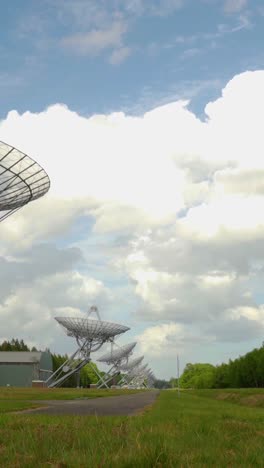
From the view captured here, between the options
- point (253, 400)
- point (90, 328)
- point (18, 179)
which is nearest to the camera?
point (18, 179)

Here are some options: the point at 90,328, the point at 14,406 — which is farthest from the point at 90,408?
the point at 90,328

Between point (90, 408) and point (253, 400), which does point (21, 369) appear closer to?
point (253, 400)

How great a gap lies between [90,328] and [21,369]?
44788 millimetres

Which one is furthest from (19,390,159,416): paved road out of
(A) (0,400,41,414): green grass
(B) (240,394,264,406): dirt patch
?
(B) (240,394,264,406): dirt patch

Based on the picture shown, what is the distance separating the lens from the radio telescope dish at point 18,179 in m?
35.5

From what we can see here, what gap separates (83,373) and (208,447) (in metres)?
191

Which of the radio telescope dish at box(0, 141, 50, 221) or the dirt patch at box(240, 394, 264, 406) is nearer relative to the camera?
the radio telescope dish at box(0, 141, 50, 221)

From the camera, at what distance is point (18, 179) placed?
1457 inches

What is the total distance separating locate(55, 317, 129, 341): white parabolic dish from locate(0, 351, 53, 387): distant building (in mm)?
38874

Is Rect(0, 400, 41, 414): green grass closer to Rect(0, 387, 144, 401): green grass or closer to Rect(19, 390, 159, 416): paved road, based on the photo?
Rect(19, 390, 159, 416): paved road

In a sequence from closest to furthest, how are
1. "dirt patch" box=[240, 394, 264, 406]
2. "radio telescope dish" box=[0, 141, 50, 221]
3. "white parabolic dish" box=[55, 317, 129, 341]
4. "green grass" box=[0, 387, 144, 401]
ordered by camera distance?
"radio telescope dish" box=[0, 141, 50, 221]
"dirt patch" box=[240, 394, 264, 406]
"green grass" box=[0, 387, 144, 401]
"white parabolic dish" box=[55, 317, 129, 341]

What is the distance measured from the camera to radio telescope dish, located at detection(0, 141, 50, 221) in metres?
35.5

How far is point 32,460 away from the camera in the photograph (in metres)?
6.47

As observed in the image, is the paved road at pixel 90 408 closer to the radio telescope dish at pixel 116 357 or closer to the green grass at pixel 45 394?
the green grass at pixel 45 394
